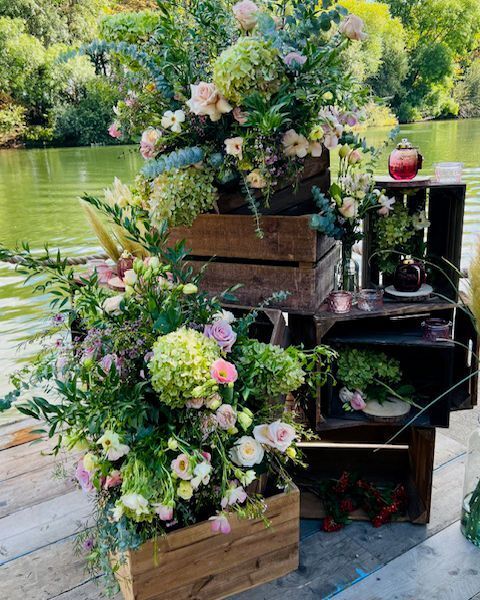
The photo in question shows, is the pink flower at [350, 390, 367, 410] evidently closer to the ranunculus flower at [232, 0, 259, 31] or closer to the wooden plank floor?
the wooden plank floor

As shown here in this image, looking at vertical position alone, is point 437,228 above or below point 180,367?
above

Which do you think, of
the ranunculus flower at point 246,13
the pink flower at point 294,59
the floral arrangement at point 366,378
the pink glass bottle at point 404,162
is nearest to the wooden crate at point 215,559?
the floral arrangement at point 366,378

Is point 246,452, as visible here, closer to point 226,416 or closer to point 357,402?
point 226,416

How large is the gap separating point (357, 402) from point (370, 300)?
312mm

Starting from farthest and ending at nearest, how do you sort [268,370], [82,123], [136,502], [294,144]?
[82,123], [294,144], [268,370], [136,502]

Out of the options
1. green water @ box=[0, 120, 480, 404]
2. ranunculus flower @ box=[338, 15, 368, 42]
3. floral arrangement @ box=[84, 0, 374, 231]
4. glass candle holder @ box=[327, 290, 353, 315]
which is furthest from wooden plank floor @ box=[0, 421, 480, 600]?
ranunculus flower @ box=[338, 15, 368, 42]

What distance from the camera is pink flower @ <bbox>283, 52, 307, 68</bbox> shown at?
1.43 metres

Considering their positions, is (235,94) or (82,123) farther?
(82,123)

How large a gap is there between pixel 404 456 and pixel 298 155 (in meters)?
1.09

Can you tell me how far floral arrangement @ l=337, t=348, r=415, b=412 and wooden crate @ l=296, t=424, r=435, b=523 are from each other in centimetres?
18

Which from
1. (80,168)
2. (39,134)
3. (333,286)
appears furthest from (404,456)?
(39,134)

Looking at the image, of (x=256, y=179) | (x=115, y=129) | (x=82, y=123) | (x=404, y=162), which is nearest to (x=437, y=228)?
(x=404, y=162)

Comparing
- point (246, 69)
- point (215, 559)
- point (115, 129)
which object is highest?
point (246, 69)

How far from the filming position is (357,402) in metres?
1.72
